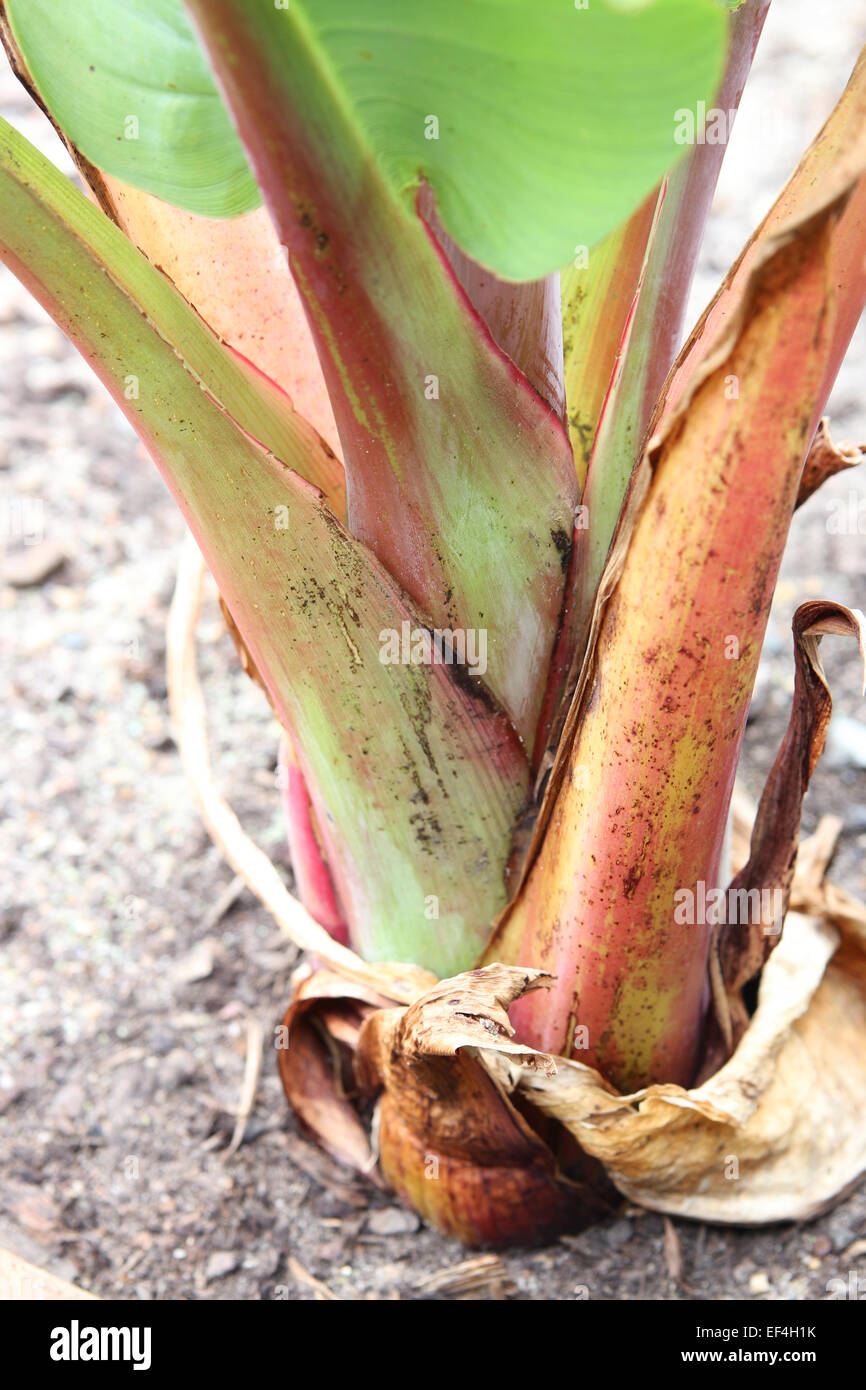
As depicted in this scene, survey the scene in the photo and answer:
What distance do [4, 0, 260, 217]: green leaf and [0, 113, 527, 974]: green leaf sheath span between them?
41 mm

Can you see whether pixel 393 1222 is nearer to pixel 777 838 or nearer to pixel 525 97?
pixel 777 838

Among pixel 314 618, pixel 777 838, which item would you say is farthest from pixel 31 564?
pixel 777 838

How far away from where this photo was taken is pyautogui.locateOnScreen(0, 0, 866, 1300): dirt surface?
807 millimetres

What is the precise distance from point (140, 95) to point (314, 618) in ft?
0.93

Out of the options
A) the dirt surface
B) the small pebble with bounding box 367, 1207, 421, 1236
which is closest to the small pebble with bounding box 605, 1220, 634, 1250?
the dirt surface

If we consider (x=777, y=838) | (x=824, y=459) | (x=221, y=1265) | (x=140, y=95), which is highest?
(x=140, y=95)

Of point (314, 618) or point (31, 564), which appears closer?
point (314, 618)

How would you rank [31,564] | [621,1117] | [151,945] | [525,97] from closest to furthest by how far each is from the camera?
1. [525,97]
2. [621,1117]
3. [151,945]
4. [31,564]

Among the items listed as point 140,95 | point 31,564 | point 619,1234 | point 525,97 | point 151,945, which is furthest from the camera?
point 31,564

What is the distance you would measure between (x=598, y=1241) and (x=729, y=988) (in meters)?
0.22

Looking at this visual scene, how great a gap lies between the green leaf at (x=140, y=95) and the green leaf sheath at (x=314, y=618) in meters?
0.04

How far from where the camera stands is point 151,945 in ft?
3.43

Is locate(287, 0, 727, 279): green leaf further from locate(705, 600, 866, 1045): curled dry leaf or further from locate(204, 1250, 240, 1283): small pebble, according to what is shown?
locate(204, 1250, 240, 1283): small pebble

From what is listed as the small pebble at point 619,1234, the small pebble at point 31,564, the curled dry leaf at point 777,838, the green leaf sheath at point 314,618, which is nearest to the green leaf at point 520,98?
the green leaf sheath at point 314,618
